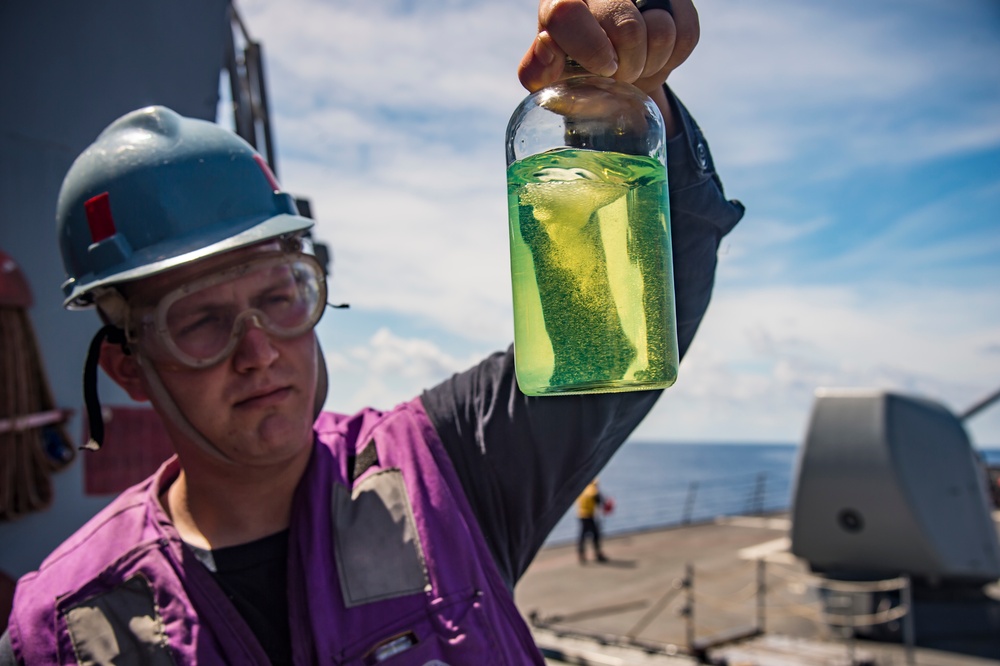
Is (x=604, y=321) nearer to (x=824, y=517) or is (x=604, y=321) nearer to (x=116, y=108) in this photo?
(x=116, y=108)

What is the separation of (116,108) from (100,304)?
312 cm

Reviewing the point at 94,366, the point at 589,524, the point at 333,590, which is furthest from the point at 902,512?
the point at 94,366

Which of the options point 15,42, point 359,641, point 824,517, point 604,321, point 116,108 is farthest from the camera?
point 824,517

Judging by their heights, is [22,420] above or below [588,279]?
below

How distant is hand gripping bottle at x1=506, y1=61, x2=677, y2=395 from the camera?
1119 millimetres

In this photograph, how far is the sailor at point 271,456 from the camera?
1576 mm

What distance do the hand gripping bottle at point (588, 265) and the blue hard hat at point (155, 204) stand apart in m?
1.00

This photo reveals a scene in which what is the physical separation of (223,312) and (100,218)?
1.60 ft

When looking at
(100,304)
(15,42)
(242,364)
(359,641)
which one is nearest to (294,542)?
(359,641)

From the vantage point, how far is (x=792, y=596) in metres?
11.6

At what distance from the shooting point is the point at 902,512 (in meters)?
8.49

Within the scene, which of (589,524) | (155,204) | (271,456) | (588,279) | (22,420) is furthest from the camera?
(589,524)

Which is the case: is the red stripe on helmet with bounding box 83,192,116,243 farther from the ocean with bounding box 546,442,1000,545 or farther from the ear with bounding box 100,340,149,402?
the ocean with bounding box 546,442,1000,545

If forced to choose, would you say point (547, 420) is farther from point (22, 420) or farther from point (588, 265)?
point (22, 420)
